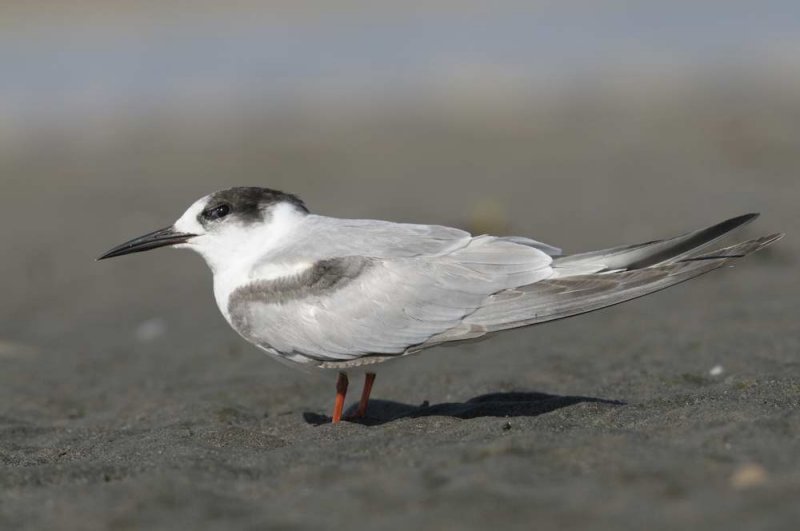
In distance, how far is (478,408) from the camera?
220 inches

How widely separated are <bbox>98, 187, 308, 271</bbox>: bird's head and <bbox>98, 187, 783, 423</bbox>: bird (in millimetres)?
207

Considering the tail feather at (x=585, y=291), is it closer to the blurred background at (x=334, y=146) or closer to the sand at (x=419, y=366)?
the sand at (x=419, y=366)

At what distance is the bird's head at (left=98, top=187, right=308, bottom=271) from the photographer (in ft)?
19.0

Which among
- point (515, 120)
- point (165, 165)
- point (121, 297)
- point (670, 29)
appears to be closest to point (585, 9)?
point (670, 29)

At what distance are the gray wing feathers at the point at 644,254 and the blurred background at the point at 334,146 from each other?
3.38 feet

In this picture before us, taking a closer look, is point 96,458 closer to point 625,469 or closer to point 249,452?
point 249,452

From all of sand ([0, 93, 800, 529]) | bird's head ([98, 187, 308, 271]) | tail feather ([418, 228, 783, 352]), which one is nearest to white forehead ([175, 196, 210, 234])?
Result: bird's head ([98, 187, 308, 271])

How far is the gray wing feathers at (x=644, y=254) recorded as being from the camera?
4984mm

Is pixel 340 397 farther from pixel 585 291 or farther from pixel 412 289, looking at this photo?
pixel 585 291

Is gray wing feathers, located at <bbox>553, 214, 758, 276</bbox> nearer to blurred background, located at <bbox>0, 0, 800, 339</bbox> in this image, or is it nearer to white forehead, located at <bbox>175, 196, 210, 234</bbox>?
white forehead, located at <bbox>175, 196, 210, 234</bbox>

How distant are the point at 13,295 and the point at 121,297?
103cm

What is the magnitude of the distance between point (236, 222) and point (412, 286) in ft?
3.54

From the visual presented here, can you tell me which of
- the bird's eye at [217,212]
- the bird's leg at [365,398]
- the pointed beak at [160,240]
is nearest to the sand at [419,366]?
the bird's leg at [365,398]

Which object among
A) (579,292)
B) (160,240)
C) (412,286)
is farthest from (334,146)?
(579,292)
